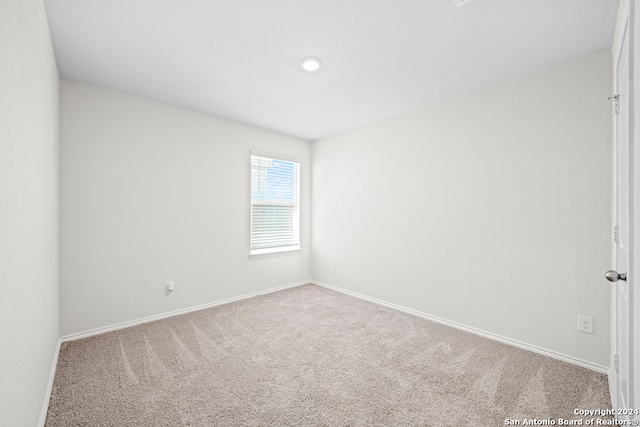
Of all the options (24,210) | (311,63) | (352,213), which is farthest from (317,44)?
(352,213)

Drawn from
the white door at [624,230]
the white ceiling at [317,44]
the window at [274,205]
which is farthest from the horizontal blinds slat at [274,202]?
the white door at [624,230]

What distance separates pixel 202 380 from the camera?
195cm

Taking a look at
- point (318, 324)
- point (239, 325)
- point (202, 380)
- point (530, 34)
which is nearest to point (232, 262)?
point (239, 325)

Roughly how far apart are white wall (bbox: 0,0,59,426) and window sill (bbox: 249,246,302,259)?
2191mm

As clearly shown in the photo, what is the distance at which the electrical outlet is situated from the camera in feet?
6.88

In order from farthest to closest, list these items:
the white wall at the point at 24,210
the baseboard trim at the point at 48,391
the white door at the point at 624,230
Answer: the baseboard trim at the point at 48,391 → the white door at the point at 624,230 → the white wall at the point at 24,210

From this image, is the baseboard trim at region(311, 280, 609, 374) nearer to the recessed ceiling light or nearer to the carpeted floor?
the carpeted floor

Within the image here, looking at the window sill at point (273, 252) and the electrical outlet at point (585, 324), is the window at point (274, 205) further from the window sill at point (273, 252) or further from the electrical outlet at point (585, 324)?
the electrical outlet at point (585, 324)

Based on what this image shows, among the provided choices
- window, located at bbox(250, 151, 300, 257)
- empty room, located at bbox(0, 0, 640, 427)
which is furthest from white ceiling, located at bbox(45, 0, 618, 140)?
window, located at bbox(250, 151, 300, 257)

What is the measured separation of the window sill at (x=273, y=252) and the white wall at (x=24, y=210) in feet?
7.19

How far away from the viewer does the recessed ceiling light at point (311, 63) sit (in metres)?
2.23

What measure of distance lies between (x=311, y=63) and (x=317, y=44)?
25 cm

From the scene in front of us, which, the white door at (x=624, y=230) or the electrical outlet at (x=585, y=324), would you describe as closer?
the white door at (x=624, y=230)

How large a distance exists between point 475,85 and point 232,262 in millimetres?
3405
